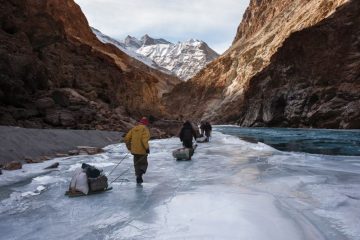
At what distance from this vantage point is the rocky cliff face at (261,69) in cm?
5053

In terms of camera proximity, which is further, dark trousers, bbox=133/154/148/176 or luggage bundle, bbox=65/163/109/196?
dark trousers, bbox=133/154/148/176

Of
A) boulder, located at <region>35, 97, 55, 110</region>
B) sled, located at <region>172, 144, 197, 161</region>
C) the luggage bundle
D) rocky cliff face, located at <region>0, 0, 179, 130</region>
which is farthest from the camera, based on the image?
boulder, located at <region>35, 97, 55, 110</region>

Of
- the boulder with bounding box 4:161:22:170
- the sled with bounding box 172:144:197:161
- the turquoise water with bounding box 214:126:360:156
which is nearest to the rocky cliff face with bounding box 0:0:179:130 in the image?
the boulder with bounding box 4:161:22:170

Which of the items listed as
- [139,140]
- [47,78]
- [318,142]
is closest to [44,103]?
[47,78]

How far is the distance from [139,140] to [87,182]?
1702 millimetres

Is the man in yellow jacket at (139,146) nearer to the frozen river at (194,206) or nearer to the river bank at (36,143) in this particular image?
the frozen river at (194,206)

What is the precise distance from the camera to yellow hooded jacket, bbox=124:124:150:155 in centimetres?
868

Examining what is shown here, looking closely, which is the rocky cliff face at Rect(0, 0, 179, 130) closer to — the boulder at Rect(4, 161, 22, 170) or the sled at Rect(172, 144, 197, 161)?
the boulder at Rect(4, 161, 22, 170)

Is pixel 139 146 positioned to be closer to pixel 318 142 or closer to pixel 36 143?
pixel 36 143

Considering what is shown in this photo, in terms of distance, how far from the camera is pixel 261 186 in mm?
7902

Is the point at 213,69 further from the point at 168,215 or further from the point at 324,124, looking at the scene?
the point at 168,215

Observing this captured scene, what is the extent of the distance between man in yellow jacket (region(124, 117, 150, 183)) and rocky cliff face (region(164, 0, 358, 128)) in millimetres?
37388

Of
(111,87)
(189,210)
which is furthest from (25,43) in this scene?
(189,210)

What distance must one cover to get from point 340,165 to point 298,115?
41579 millimetres
